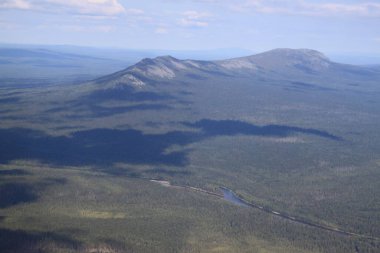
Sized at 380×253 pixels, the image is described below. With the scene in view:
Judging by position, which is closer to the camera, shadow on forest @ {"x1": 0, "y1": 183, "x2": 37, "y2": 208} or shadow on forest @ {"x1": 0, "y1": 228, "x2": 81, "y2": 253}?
shadow on forest @ {"x1": 0, "y1": 228, "x2": 81, "y2": 253}

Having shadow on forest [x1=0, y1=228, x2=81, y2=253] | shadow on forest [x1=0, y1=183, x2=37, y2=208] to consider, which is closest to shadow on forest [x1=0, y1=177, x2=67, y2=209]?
shadow on forest [x1=0, y1=183, x2=37, y2=208]

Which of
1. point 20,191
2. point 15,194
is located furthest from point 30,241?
point 20,191

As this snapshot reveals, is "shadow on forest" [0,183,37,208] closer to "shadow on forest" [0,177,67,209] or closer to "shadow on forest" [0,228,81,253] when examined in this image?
"shadow on forest" [0,177,67,209]

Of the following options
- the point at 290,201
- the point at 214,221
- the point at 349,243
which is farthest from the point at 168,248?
the point at 290,201

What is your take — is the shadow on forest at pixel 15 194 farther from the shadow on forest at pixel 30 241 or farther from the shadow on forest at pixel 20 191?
the shadow on forest at pixel 30 241

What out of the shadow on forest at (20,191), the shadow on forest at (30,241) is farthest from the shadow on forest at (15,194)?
the shadow on forest at (30,241)

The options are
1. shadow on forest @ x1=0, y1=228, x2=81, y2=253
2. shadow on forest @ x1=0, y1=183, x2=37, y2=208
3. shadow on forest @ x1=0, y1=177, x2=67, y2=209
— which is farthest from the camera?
shadow on forest @ x1=0, y1=177, x2=67, y2=209

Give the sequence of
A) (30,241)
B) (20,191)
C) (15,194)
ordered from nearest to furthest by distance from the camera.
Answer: (30,241) < (15,194) < (20,191)

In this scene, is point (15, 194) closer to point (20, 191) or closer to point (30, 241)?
point (20, 191)
